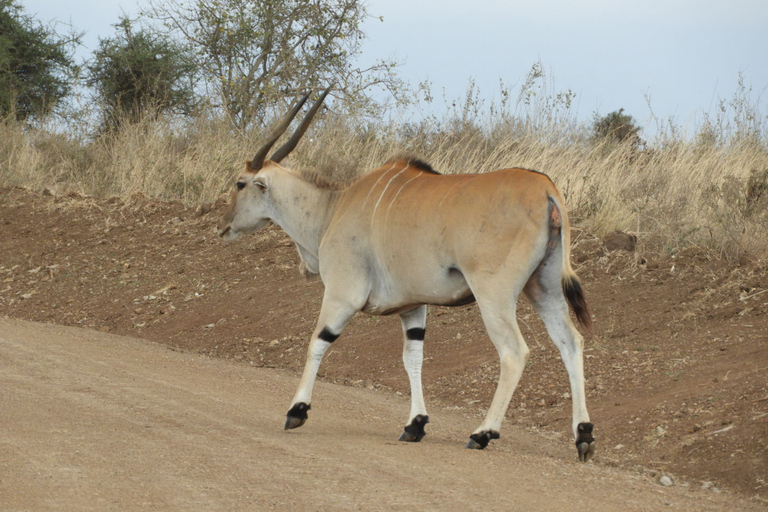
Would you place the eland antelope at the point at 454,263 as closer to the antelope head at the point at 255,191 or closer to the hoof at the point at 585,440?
the hoof at the point at 585,440

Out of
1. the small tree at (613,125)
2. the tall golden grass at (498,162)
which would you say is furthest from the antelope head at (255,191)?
the small tree at (613,125)

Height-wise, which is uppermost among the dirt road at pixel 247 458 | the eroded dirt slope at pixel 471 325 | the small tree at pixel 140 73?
the small tree at pixel 140 73

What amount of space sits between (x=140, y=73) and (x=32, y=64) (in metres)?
3.19

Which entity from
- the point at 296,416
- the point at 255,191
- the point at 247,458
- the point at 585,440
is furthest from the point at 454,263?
the point at 255,191

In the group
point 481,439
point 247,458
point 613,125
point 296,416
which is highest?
point 613,125

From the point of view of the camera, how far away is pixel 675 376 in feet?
22.3

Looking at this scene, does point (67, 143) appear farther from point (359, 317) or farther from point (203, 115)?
point (359, 317)

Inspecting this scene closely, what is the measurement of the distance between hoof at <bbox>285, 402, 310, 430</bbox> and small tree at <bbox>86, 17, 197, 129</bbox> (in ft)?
50.4

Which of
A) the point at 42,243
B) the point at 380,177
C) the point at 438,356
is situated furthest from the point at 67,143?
the point at 380,177

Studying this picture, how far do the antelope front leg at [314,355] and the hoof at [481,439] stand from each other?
3.20ft

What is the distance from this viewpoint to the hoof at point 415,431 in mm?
5547

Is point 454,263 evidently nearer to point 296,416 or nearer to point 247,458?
point 296,416

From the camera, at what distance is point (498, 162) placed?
12.7m

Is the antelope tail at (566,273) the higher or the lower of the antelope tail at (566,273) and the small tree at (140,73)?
the lower
